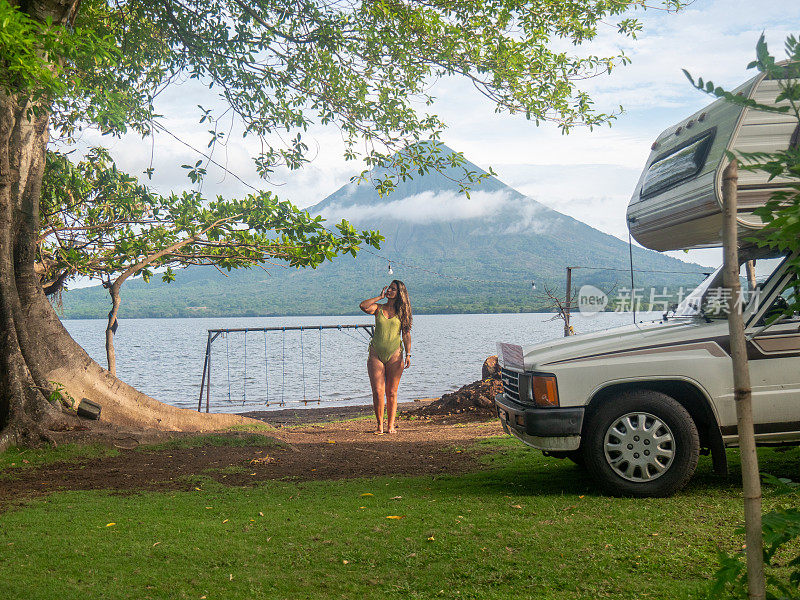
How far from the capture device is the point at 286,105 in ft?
44.3

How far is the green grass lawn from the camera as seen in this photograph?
12.8 feet

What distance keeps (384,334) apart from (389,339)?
106mm

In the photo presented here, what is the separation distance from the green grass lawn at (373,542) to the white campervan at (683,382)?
38cm

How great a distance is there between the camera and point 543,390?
587 cm

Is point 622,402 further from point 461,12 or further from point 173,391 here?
point 173,391

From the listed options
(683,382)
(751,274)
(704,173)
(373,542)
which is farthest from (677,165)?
(373,542)

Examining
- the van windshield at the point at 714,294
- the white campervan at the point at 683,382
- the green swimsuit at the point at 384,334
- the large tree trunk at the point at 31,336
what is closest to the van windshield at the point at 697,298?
the van windshield at the point at 714,294

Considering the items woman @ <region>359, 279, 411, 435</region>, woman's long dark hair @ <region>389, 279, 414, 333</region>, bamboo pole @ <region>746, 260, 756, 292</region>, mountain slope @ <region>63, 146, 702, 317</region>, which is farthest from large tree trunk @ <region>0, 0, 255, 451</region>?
mountain slope @ <region>63, 146, 702, 317</region>

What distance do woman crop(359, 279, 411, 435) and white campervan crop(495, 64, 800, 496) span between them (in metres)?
4.63

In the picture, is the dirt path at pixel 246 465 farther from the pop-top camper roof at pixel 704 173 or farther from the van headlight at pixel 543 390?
the pop-top camper roof at pixel 704 173

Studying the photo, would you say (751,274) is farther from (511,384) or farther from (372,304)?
(372,304)

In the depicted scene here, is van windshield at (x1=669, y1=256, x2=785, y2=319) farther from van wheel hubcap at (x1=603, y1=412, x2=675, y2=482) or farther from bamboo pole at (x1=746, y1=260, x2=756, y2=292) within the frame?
van wheel hubcap at (x1=603, y1=412, x2=675, y2=482)

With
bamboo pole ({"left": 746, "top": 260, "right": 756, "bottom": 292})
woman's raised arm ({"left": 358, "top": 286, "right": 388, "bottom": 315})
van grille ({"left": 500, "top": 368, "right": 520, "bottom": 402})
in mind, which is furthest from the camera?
woman's raised arm ({"left": 358, "top": 286, "right": 388, "bottom": 315})

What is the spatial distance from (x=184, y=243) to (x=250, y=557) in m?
8.04
